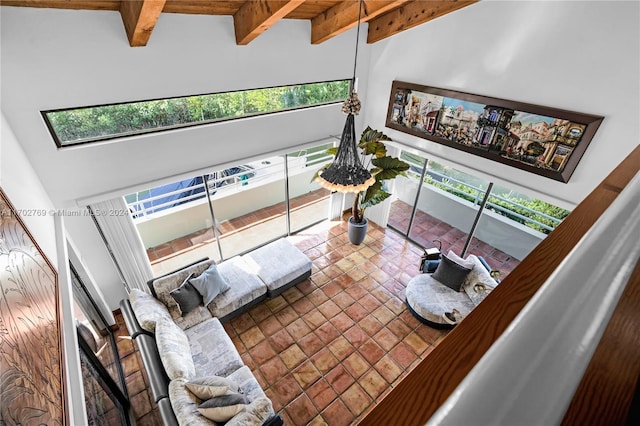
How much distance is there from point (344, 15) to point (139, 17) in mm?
→ 2326

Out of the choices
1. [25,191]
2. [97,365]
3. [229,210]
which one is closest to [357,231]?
[229,210]

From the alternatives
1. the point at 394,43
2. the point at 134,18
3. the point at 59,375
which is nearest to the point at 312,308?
the point at 59,375

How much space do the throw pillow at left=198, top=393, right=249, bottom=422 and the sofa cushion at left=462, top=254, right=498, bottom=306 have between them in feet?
10.4

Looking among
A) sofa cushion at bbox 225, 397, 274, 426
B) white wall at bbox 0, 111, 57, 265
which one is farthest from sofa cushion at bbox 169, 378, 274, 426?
white wall at bbox 0, 111, 57, 265

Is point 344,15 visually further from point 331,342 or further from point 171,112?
point 331,342

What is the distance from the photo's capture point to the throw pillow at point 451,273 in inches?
170

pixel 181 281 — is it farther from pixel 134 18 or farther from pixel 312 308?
pixel 134 18

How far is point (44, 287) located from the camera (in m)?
1.71

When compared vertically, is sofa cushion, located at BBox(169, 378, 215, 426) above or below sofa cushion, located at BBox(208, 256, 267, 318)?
above

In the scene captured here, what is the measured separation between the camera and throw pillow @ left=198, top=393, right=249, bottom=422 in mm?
2596

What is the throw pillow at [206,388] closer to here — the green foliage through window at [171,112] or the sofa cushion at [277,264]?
the sofa cushion at [277,264]

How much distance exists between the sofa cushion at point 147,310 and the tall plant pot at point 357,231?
328 centimetres

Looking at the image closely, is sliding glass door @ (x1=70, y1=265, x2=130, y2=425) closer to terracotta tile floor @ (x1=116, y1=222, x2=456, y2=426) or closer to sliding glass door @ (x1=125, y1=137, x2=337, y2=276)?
terracotta tile floor @ (x1=116, y1=222, x2=456, y2=426)

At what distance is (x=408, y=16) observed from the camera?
421 cm
